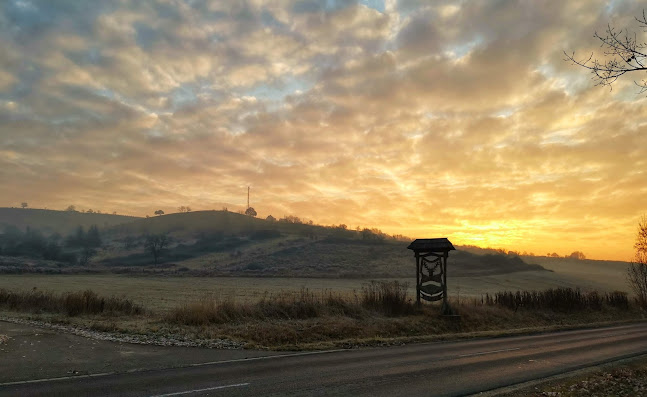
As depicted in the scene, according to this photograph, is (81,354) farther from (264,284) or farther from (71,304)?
(264,284)

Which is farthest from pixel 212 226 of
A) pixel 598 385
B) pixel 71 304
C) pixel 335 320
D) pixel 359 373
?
pixel 598 385

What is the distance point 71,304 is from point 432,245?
19.3 m

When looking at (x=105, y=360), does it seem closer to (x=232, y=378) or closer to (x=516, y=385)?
(x=232, y=378)

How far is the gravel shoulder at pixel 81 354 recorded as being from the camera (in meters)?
10.8

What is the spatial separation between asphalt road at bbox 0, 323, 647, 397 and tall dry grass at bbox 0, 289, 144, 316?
11381mm

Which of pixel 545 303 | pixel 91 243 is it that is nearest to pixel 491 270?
pixel 545 303

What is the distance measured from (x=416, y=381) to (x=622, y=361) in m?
8.09

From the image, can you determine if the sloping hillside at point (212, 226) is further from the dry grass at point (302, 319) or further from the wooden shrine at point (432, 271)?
the dry grass at point (302, 319)

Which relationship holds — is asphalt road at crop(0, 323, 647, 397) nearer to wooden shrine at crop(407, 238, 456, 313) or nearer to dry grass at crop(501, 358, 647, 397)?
dry grass at crop(501, 358, 647, 397)

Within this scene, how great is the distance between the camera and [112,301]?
21.5 m

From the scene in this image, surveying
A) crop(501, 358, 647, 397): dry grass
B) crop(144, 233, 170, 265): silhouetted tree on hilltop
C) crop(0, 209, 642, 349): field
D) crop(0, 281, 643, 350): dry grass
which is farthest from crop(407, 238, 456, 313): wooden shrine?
crop(144, 233, 170, 265): silhouetted tree on hilltop

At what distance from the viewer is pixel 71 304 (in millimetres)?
20375

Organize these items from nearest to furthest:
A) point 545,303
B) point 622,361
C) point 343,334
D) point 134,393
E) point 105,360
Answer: point 134,393
point 105,360
point 622,361
point 343,334
point 545,303

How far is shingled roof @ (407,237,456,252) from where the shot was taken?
24125 mm
